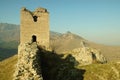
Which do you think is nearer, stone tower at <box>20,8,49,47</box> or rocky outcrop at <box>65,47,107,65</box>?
stone tower at <box>20,8,49,47</box>

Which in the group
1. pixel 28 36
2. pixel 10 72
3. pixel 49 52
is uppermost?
pixel 28 36

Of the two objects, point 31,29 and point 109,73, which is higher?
point 31,29

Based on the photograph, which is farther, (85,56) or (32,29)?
(85,56)

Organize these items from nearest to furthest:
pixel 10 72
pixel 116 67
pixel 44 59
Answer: pixel 116 67
pixel 10 72
pixel 44 59

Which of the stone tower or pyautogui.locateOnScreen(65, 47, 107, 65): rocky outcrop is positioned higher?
the stone tower

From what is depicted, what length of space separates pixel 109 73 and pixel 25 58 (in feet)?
44.9

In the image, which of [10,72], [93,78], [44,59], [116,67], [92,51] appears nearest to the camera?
[93,78]

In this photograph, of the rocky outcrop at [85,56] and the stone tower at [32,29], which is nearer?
the stone tower at [32,29]

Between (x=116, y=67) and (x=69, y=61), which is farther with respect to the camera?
(x=69, y=61)

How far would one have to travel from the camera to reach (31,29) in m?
40.9

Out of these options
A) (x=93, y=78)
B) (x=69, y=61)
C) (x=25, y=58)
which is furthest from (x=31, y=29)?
(x=25, y=58)

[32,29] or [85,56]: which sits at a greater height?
[32,29]

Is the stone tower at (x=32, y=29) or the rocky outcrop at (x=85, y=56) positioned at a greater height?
the stone tower at (x=32, y=29)

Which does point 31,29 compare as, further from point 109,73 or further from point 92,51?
point 109,73
